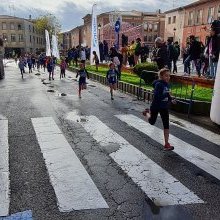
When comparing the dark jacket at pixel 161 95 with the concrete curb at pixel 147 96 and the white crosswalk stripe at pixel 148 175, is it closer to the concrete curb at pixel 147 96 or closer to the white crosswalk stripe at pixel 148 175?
the white crosswalk stripe at pixel 148 175

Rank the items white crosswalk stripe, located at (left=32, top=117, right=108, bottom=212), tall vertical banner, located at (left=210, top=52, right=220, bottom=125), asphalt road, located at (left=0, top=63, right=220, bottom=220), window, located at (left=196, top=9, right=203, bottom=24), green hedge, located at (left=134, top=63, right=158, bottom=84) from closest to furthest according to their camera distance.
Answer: asphalt road, located at (left=0, top=63, right=220, bottom=220) → white crosswalk stripe, located at (left=32, top=117, right=108, bottom=212) → tall vertical banner, located at (left=210, top=52, right=220, bottom=125) → green hedge, located at (left=134, top=63, right=158, bottom=84) → window, located at (left=196, top=9, right=203, bottom=24)

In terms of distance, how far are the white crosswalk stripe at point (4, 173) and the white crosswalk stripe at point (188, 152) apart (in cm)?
321

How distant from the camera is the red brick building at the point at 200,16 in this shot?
4259 centimetres

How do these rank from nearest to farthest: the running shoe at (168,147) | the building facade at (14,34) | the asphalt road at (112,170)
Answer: the asphalt road at (112,170) → the running shoe at (168,147) → the building facade at (14,34)

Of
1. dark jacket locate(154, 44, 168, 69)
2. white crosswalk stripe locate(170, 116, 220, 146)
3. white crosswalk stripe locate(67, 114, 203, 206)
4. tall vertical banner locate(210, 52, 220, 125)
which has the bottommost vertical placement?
white crosswalk stripe locate(170, 116, 220, 146)

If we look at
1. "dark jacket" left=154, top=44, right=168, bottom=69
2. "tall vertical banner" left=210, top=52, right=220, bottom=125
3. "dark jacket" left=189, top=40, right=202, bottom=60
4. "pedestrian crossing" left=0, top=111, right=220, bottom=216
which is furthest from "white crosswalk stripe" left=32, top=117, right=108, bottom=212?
"dark jacket" left=189, top=40, right=202, bottom=60

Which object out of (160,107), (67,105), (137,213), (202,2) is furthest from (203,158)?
(202,2)

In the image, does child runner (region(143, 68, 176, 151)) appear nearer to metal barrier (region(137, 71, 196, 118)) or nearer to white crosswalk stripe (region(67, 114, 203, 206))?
white crosswalk stripe (region(67, 114, 203, 206))

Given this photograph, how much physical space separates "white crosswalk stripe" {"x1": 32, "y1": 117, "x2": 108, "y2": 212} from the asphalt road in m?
0.01

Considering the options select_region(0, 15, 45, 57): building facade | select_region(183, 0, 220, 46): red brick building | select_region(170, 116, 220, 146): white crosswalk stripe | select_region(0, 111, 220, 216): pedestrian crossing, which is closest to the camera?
select_region(0, 111, 220, 216): pedestrian crossing

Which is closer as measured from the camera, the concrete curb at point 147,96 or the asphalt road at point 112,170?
the asphalt road at point 112,170

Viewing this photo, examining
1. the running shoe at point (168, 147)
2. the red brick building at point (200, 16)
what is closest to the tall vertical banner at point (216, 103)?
the running shoe at point (168, 147)

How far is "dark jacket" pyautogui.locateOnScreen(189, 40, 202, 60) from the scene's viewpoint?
13.8 metres

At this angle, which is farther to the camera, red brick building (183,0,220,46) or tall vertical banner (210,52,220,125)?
red brick building (183,0,220,46)
